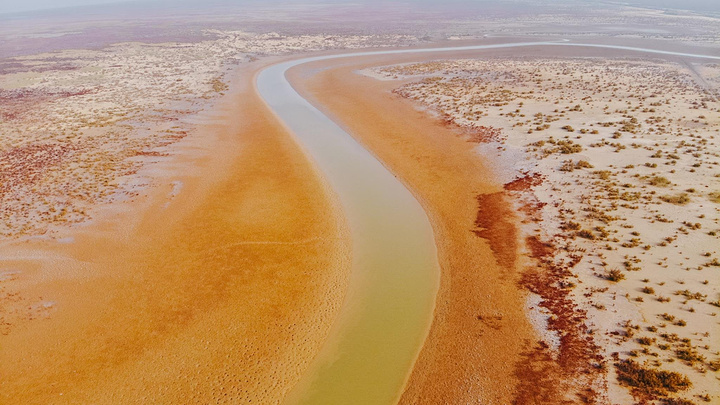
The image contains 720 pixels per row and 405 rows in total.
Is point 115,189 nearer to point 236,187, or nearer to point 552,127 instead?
point 236,187

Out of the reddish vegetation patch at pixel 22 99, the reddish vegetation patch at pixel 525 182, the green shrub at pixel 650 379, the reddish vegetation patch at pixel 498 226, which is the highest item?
the reddish vegetation patch at pixel 22 99

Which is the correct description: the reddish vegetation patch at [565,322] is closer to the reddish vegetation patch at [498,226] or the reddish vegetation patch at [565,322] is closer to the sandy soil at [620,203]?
the sandy soil at [620,203]

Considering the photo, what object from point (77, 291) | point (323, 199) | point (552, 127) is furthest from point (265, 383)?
point (552, 127)

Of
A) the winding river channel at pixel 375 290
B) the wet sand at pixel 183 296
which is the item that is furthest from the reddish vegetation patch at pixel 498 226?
the wet sand at pixel 183 296

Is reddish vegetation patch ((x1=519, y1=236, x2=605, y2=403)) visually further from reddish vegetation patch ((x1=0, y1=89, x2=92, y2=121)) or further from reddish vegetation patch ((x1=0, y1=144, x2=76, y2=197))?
reddish vegetation patch ((x1=0, y1=89, x2=92, y2=121))

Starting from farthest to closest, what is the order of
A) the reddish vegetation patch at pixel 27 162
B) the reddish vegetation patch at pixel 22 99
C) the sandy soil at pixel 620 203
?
1. the reddish vegetation patch at pixel 22 99
2. the reddish vegetation patch at pixel 27 162
3. the sandy soil at pixel 620 203

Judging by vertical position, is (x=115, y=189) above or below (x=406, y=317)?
above

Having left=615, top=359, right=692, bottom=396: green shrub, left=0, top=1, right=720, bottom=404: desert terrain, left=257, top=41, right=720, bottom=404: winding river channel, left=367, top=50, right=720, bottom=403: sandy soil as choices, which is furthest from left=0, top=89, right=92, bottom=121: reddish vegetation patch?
left=615, top=359, right=692, bottom=396: green shrub
